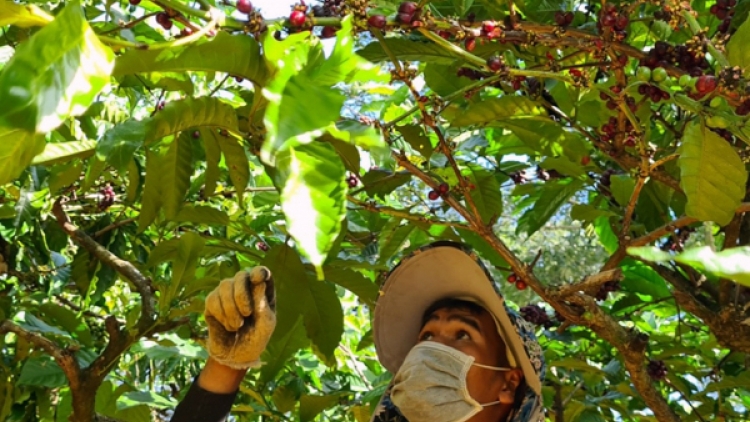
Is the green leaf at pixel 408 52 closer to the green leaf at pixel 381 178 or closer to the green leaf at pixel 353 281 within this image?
the green leaf at pixel 381 178

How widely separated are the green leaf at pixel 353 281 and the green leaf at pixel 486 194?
30 cm

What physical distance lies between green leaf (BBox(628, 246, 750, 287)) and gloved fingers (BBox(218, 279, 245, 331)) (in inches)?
39.5

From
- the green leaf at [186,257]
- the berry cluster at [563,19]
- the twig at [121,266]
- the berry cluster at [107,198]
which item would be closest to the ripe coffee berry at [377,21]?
the berry cluster at [563,19]

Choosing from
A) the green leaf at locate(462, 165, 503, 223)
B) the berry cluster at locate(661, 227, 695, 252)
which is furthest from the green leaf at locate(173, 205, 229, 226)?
the berry cluster at locate(661, 227, 695, 252)

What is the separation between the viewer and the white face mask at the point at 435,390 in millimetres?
1917

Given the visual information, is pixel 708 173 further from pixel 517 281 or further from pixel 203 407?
pixel 203 407

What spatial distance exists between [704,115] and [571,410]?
1499 millimetres

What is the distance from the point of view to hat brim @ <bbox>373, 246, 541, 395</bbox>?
195cm

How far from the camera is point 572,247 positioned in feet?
23.1

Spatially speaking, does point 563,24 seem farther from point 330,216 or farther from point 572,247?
point 572,247

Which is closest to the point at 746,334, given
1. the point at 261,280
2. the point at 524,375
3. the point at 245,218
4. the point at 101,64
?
the point at 524,375

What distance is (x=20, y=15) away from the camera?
727 mm

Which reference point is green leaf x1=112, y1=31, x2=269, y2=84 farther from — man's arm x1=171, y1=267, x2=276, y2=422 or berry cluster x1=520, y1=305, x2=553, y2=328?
berry cluster x1=520, y1=305, x2=553, y2=328

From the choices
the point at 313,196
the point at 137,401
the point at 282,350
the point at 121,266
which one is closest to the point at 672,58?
the point at 313,196
